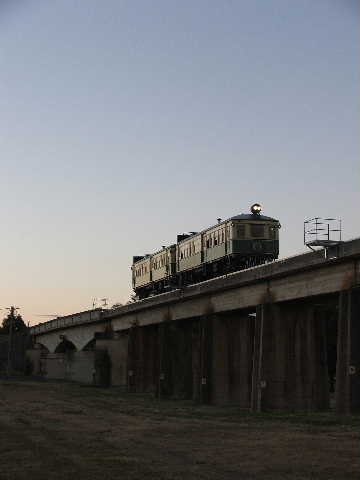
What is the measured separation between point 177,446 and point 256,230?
1134 inches

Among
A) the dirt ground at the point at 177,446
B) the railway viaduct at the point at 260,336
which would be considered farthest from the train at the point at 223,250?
the dirt ground at the point at 177,446

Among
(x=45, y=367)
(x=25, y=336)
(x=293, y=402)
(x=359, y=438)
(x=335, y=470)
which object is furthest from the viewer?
(x=25, y=336)

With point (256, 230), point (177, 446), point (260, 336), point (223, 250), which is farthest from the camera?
point (223, 250)

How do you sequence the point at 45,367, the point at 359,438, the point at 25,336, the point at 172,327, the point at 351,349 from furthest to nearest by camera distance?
1. the point at 25,336
2. the point at 45,367
3. the point at 172,327
4. the point at 351,349
5. the point at 359,438

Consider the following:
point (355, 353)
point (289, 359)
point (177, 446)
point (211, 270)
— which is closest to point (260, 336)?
point (289, 359)

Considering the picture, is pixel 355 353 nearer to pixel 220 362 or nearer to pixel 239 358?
pixel 220 362

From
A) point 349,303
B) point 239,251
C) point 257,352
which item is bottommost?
point 257,352

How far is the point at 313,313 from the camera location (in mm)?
43562

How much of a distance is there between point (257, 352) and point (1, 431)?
56.9 ft

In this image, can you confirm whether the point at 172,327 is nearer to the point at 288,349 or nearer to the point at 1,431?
the point at 288,349

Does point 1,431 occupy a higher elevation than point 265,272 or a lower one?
lower

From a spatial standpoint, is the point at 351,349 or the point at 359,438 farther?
the point at 351,349

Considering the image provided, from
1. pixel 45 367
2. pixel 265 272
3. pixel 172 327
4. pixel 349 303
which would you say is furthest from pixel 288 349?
pixel 45 367

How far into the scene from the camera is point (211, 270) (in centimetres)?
5544
